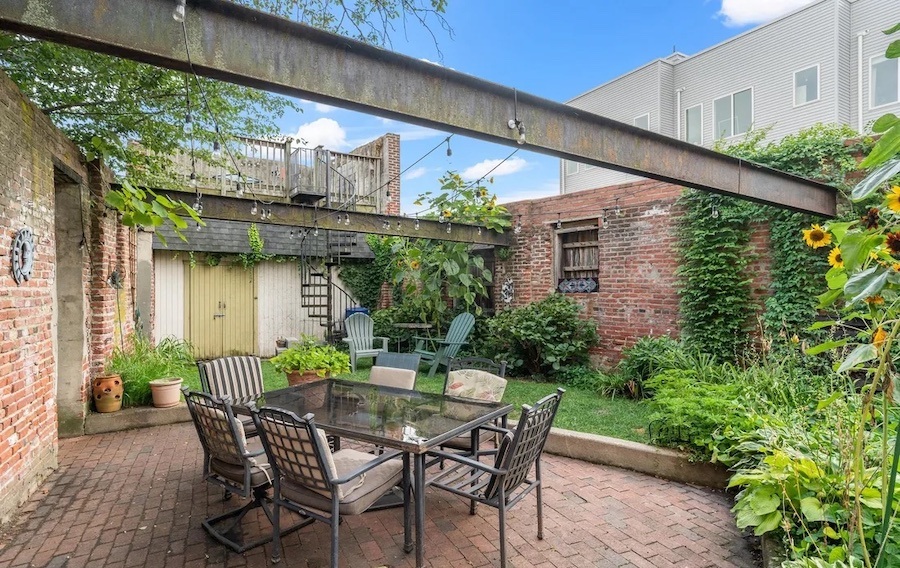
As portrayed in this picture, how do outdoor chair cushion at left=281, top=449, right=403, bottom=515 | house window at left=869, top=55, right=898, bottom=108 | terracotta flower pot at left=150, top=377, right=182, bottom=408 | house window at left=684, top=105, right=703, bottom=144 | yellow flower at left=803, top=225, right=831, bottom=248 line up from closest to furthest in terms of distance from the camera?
yellow flower at left=803, top=225, right=831, bottom=248
outdoor chair cushion at left=281, top=449, right=403, bottom=515
terracotta flower pot at left=150, top=377, right=182, bottom=408
house window at left=869, top=55, right=898, bottom=108
house window at left=684, top=105, right=703, bottom=144

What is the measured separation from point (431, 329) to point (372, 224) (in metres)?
2.91

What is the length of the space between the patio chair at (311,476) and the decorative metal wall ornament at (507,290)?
18.6 ft

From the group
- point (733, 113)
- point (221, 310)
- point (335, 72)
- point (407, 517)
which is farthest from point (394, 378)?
point (733, 113)

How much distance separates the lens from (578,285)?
721cm

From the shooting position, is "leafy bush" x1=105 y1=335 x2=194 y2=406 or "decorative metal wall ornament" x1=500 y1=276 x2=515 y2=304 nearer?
"leafy bush" x1=105 y1=335 x2=194 y2=406

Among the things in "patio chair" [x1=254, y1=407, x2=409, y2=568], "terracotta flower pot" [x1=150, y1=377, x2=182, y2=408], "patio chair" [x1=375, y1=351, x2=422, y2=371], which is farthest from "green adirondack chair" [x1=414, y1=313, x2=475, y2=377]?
"patio chair" [x1=254, y1=407, x2=409, y2=568]

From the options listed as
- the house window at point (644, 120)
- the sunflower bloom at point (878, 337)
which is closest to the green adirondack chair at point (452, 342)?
the sunflower bloom at point (878, 337)

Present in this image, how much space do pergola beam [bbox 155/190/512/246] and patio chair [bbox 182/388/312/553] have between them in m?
2.98

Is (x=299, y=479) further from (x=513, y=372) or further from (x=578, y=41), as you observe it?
(x=578, y=41)

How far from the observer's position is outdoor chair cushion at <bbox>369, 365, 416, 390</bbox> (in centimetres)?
399

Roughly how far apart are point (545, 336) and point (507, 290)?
4.87 ft

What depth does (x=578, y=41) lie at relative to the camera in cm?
919

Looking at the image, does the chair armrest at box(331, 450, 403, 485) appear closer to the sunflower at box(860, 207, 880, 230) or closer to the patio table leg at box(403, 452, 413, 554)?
the patio table leg at box(403, 452, 413, 554)

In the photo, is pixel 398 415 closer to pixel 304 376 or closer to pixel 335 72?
pixel 335 72
